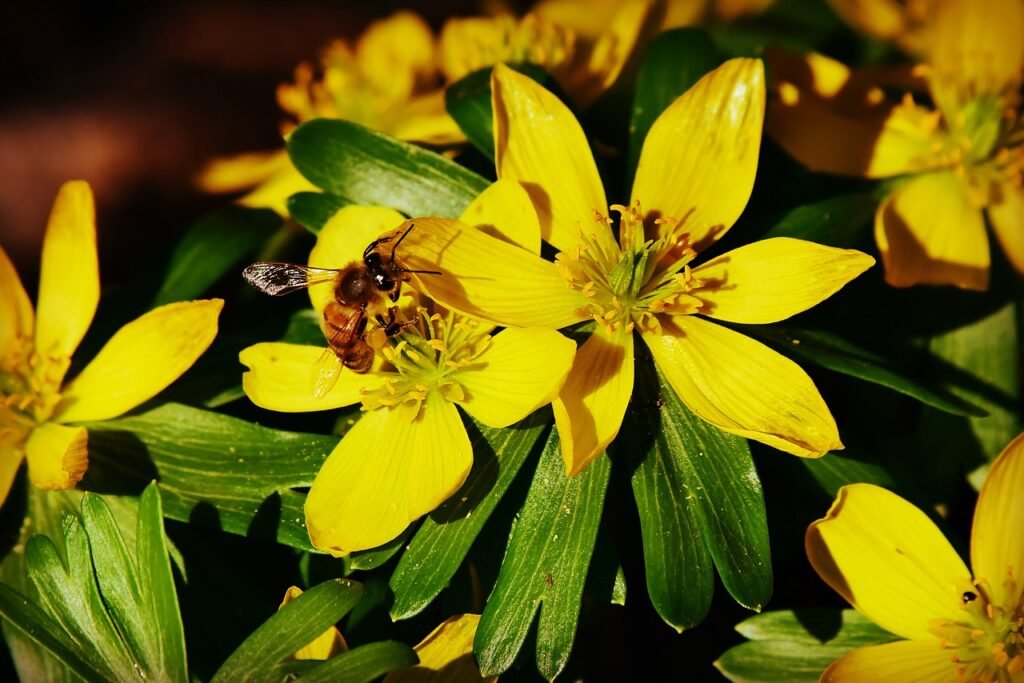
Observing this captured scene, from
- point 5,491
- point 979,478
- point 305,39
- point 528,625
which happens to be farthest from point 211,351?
point 305,39

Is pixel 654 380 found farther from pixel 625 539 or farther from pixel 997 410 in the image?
Answer: pixel 997 410

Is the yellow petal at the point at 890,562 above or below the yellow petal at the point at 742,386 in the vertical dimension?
below

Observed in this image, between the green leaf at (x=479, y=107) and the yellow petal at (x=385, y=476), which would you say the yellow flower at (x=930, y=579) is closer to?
the yellow petal at (x=385, y=476)

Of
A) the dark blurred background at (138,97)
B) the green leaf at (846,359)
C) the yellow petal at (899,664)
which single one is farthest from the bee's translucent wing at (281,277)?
the dark blurred background at (138,97)

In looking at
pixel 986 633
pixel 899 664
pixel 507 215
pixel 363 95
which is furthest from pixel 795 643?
pixel 363 95

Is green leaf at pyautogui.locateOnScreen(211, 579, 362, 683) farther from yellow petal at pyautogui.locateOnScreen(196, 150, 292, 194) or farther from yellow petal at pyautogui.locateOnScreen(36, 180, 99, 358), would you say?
yellow petal at pyautogui.locateOnScreen(196, 150, 292, 194)

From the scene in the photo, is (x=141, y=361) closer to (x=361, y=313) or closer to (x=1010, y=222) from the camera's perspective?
(x=361, y=313)

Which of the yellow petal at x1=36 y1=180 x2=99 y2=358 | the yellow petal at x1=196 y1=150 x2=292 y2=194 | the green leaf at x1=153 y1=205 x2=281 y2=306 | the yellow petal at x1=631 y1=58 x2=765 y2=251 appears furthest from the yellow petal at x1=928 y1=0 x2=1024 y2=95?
the yellow petal at x1=36 y1=180 x2=99 y2=358
